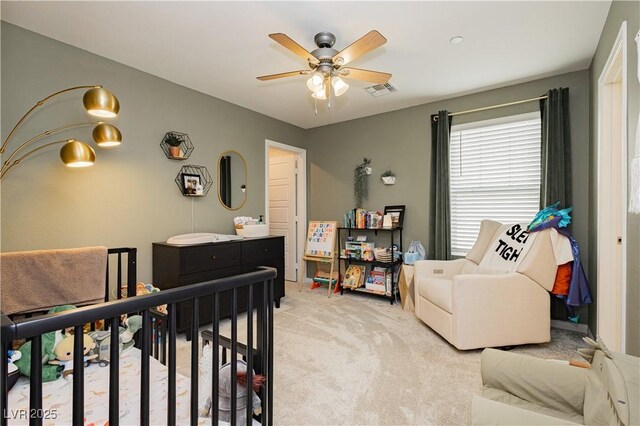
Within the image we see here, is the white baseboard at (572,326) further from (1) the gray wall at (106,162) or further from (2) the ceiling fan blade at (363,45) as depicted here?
(1) the gray wall at (106,162)

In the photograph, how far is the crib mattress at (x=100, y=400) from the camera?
3.92 feet

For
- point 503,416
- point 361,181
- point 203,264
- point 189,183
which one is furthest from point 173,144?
point 503,416

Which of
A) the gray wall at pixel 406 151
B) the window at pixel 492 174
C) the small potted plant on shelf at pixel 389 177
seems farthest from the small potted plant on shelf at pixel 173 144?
the window at pixel 492 174

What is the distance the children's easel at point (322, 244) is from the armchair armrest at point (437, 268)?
146 cm

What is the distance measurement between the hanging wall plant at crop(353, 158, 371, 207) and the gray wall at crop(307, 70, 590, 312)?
81 mm

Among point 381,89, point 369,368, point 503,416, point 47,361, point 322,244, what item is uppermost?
point 381,89

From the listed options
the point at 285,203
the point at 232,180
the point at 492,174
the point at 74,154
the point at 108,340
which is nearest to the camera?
the point at 108,340

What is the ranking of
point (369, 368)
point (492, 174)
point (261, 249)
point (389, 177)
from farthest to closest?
point (389, 177) < point (261, 249) < point (492, 174) < point (369, 368)

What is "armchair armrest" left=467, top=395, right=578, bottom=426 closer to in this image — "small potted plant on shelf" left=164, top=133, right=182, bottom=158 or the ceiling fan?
the ceiling fan

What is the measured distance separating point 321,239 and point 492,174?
2.42 meters

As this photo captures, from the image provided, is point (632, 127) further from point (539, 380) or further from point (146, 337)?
point (146, 337)

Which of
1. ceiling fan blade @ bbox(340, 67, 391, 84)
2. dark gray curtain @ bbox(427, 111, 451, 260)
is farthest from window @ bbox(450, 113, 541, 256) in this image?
ceiling fan blade @ bbox(340, 67, 391, 84)

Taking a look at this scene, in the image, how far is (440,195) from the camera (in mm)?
3906

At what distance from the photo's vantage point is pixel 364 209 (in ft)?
15.4
